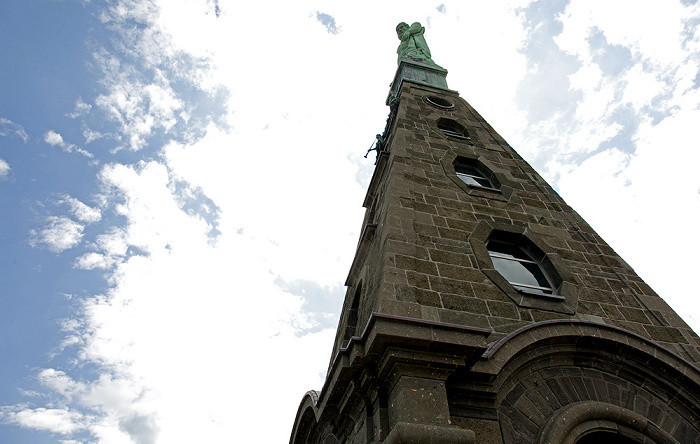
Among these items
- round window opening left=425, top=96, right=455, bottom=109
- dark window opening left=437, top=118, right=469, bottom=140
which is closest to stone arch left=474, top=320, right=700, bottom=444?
dark window opening left=437, top=118, right=469, bottom=140

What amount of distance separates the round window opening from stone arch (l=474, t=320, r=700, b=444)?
28.9 feet

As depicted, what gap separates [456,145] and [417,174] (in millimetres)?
2453

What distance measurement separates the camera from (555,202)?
859 centimetres

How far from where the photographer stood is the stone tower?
160 inches

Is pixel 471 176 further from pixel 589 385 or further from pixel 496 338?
pixel 589 385

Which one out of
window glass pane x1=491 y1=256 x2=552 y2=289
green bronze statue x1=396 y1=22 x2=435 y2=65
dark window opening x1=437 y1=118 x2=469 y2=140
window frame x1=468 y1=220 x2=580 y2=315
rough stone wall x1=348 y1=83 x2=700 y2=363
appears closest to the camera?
rough stone wall x1=348 y1=83 x2=700 y2=363

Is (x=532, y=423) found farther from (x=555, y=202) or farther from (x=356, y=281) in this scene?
(x=555, y=202)

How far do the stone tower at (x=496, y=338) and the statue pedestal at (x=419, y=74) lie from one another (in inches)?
315

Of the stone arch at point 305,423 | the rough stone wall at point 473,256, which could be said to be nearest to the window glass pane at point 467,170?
the rough stone wall at point 473,256

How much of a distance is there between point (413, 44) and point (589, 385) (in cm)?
1772

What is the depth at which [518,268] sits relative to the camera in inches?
271

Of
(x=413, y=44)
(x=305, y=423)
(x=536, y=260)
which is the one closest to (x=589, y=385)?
(x=536, y=260)

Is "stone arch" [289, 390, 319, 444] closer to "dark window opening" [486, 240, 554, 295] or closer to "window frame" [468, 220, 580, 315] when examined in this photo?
"window frame" [468, 220, 580, 315]

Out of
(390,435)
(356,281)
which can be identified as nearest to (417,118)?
(356,281)
